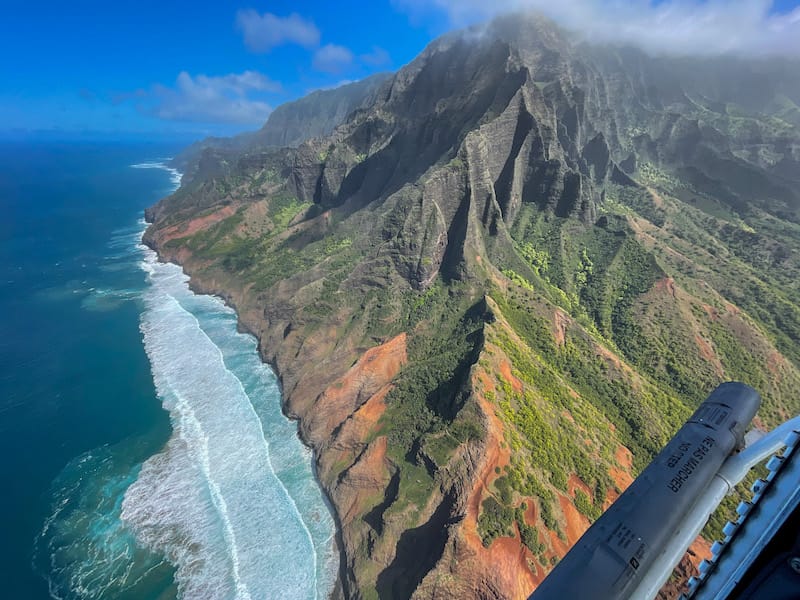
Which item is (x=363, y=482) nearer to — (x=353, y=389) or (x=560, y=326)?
(x=353, y=389)

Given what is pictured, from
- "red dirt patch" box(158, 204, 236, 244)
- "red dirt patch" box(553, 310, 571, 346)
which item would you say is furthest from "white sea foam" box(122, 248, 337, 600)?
"red dirt patch" box(158, 204, 236, 244)

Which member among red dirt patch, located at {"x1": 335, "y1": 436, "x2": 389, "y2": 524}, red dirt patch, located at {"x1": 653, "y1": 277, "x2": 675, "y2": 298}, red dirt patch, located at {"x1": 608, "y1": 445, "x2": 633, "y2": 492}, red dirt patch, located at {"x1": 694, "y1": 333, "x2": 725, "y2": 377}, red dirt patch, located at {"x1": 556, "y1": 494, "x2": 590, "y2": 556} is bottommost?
red dirt patch, located at {"x1": 335, "y1": 436, "x2": 389, "y2": 524}

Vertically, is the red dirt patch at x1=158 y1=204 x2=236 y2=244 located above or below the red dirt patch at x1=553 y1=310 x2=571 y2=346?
below

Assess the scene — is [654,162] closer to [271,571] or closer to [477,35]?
[477,35]

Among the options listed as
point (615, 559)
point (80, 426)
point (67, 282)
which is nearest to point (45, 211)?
point (67, 282)

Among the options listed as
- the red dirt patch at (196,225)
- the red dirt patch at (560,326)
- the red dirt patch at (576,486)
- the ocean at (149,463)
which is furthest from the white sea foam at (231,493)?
the red dirt patch at (196,225)

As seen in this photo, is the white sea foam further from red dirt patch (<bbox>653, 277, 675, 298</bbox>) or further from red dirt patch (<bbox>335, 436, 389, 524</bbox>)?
red dirt patch (<bbox>653, 277, 675, 298</bbox>)
